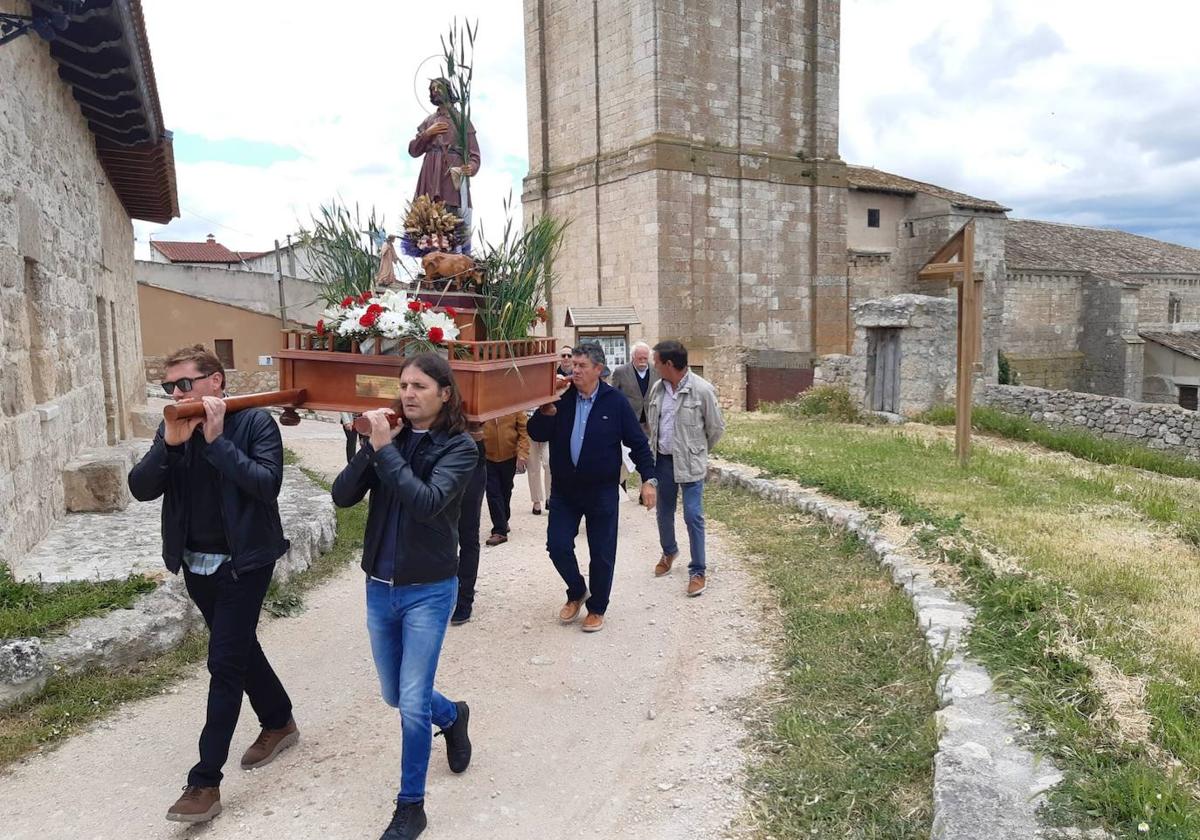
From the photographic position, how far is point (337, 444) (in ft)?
46.2

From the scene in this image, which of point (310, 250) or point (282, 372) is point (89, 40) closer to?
point (310, 250)

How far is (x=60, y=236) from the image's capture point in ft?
23.3

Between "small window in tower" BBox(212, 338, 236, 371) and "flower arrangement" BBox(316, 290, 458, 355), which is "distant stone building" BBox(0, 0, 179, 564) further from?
"small window in tower" BBox(212, 338, 236, 371)

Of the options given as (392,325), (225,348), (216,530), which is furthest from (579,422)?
(225,348)

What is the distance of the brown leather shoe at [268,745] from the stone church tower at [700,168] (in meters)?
17.0

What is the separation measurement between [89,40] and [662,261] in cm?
1585

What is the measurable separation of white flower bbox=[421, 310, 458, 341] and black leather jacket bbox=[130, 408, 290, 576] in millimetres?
806

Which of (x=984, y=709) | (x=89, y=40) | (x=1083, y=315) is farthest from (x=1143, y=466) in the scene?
(x=1083, y=315)

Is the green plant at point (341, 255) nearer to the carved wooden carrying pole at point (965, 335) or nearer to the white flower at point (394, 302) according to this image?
the white flower at point (394, 302)

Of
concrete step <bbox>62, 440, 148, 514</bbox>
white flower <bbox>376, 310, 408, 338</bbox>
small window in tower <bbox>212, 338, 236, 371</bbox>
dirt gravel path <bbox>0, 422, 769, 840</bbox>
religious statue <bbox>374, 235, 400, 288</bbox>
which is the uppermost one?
religious statue <bbox>374, 235, 400, 288</bbox>

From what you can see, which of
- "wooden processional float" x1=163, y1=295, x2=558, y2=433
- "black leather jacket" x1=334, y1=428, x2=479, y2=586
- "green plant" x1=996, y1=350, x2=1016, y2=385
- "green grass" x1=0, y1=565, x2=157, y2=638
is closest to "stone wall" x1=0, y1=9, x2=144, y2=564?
"green grass" x1=0, y1=565, x2=157, y2=638

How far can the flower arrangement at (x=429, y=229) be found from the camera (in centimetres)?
461

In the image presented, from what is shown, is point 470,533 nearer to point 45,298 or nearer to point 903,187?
point 45,298

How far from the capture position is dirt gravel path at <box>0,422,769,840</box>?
327 centimetres
